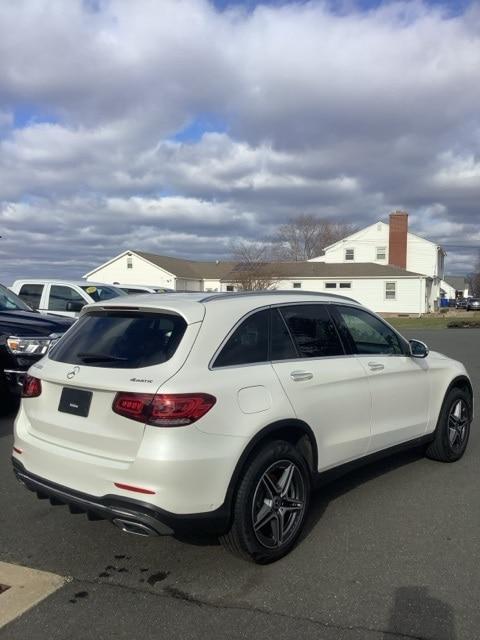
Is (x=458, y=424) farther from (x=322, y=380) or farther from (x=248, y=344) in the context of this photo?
(x=248, y=344)

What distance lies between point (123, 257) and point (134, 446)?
166ft

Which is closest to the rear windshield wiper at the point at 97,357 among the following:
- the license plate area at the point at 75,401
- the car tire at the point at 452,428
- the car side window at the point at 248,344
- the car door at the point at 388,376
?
the license plate area at the point at 75,401

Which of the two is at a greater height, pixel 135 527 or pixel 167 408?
pixel 167 408

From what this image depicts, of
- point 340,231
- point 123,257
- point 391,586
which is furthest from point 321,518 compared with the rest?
point 340,231

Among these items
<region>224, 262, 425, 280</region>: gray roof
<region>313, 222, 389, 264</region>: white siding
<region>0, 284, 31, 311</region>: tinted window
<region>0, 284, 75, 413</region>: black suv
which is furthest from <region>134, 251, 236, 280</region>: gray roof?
<region>0, 284, 75, 413</region>: black suv

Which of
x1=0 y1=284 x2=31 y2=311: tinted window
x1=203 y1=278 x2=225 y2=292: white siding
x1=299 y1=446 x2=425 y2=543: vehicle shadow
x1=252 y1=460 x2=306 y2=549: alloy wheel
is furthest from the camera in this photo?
x1=203 y1=278 x2=225 y2=292: white siding

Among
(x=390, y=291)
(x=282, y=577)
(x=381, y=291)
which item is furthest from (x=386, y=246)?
(x=282, y=577)

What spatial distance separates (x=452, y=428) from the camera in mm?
5992

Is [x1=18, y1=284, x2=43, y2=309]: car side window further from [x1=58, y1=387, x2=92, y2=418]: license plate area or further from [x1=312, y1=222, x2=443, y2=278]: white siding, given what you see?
[x1=312, y1=222, x2=443, y2=278]: white siding

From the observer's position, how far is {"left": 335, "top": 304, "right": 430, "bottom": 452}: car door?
4859mm

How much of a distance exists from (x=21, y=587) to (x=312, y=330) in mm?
2597

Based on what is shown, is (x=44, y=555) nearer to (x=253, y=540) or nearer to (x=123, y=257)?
(x=253, y=540)

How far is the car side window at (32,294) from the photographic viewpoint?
13.8 m

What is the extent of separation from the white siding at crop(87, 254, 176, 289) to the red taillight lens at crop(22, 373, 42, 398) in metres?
45.6
